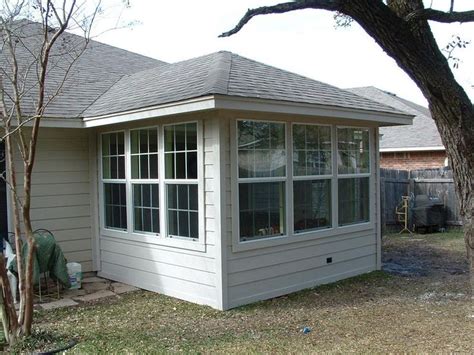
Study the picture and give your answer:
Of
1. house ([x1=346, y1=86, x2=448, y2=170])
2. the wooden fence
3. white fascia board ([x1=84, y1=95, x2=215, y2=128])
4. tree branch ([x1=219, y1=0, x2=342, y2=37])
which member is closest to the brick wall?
house ([x1=346, y1=86, x2=448, y2=170])

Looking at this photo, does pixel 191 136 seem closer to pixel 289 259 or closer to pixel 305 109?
pixel 305 109

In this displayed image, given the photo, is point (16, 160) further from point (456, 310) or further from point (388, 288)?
point (456, 310)

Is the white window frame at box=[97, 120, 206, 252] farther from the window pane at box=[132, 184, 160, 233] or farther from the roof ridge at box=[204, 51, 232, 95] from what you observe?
the roof ridge at box=[204, 51, 232, 95]

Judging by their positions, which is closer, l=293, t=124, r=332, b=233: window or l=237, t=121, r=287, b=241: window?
l=237, t=121, r=287, b=241: window

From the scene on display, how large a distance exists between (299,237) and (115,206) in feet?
9.74

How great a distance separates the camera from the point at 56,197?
8.20 metres

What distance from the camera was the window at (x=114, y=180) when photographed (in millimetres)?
7866

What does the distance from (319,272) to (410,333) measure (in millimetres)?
2390

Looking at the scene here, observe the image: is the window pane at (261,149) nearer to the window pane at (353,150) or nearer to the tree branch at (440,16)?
the window pane at (353,150)

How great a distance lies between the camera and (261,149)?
22.2ft

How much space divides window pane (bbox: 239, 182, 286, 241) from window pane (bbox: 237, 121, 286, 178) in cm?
18

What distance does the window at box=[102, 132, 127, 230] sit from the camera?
25.8 feet

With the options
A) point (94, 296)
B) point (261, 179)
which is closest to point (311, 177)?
point (261, 179)

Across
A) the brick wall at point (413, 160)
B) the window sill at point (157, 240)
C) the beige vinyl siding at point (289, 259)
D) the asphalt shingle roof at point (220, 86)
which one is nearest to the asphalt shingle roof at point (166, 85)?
the asphalt shingle roof at point (220, 86)
